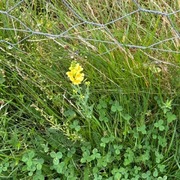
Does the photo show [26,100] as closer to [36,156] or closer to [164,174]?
[36,156]

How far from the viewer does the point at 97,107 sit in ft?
5.00

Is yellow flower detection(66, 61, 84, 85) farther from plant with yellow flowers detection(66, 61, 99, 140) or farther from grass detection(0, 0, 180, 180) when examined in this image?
grass detection(0, 0, 180, 180)

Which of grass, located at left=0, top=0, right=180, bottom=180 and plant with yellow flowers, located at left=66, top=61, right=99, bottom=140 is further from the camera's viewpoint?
grass, located at left=0, top=0, right=180, bottom=180

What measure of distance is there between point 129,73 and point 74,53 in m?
0.22

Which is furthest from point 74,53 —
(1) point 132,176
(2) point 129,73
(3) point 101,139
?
(1) point 132,176

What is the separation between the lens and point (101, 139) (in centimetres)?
149

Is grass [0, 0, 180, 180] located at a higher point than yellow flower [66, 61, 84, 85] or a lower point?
lower

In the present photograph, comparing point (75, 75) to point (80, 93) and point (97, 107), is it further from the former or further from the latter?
point (97, 107)

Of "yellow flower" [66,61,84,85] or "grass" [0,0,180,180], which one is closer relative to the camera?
"yellow flower" [66,61,84,85]

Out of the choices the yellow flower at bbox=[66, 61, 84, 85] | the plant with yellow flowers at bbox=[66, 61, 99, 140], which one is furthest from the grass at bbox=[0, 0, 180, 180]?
the yellow flower at bbox=[66, 61, 84, 85]

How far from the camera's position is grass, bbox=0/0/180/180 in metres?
1.48

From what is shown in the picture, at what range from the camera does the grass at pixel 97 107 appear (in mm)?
1481

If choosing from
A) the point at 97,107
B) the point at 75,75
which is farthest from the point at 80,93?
the point at 97,107

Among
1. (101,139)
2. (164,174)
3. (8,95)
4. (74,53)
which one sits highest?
→ (74,53)
